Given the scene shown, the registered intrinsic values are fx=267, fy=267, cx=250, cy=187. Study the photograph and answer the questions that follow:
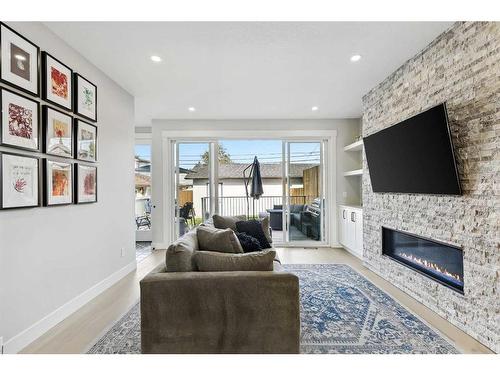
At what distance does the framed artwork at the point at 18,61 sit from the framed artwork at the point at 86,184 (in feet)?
2.83

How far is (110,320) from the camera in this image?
251 cm

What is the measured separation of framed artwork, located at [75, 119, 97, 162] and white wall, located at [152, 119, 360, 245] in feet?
7.65

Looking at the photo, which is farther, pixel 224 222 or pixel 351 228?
pixel 351 228

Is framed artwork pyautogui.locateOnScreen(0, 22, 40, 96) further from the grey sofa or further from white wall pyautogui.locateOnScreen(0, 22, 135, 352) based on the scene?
the grey sofa

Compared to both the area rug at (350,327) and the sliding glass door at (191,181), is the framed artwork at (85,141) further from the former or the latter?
the sliding glass door at (191,181)

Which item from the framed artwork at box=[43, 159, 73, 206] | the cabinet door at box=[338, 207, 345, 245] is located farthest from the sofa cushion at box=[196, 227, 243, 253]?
the cabinet door at box=[338, 207, 345, 245]

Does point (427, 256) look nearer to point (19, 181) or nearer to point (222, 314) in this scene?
point (222, 314)

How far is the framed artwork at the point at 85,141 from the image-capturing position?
2.77 m

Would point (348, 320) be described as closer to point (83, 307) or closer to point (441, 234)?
point (441, 234)

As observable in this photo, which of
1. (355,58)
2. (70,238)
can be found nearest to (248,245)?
(70,238)

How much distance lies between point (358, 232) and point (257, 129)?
2742 millimetres

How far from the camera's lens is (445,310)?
2494mm
